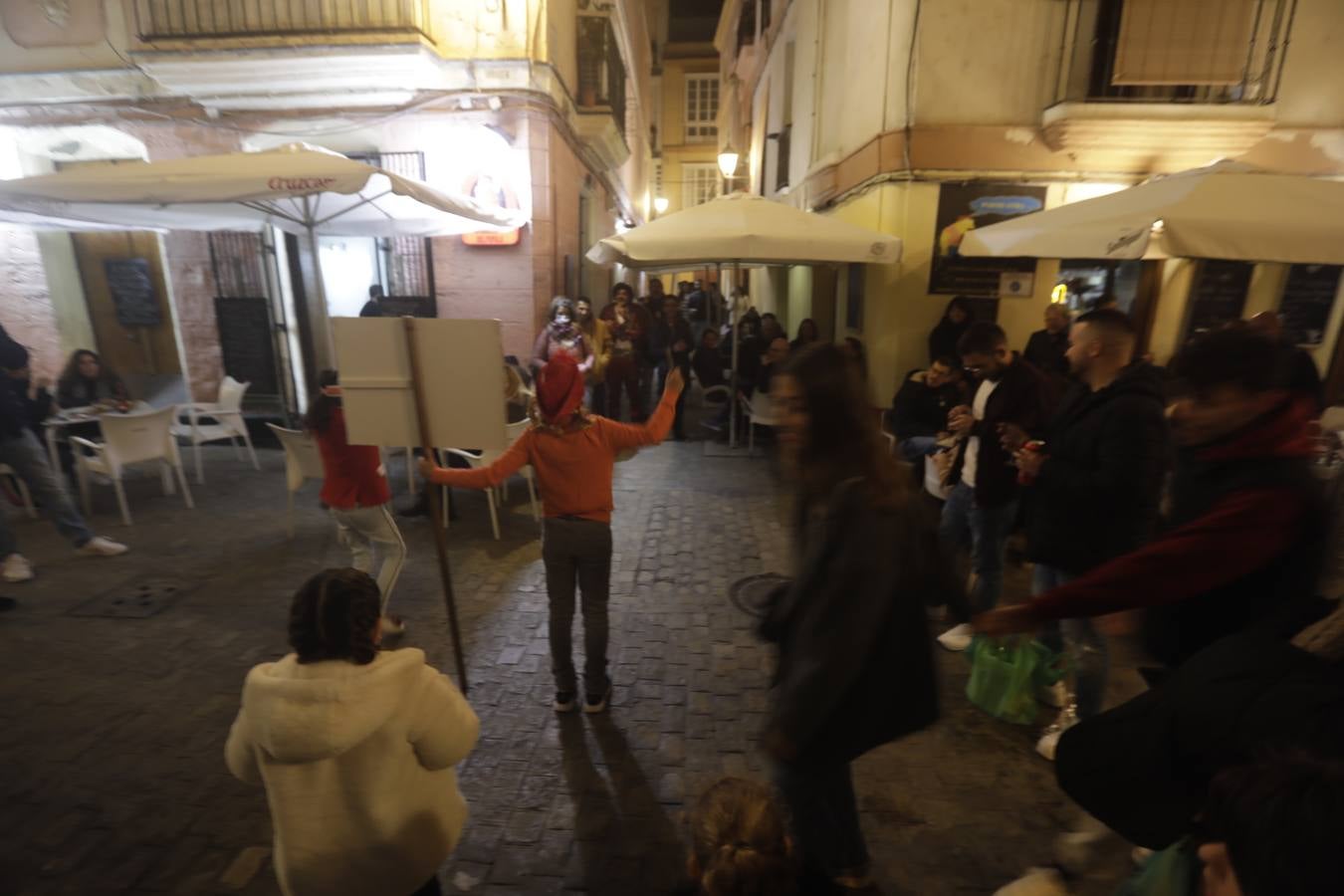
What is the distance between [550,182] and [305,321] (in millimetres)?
4010

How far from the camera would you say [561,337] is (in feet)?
25.8

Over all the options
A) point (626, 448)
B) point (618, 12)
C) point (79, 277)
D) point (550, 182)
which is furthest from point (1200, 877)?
point (618, 12)

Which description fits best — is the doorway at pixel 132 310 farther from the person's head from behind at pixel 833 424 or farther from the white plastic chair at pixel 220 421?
the person's head from behind at pixel 833 424

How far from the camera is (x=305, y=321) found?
9.18 metres

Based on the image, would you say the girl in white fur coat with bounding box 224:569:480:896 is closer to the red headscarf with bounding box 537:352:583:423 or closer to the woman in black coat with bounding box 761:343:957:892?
the woman in black coat with bounding box 761:343:957:892

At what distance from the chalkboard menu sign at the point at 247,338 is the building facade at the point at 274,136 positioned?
20 millimetres

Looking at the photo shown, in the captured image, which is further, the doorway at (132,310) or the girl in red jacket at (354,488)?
the doorway at (132,310)

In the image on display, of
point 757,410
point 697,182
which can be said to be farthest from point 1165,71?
point 697,182

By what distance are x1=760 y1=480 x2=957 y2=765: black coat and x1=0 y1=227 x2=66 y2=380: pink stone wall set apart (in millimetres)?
12016

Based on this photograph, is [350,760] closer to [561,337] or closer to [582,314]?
[561,337]

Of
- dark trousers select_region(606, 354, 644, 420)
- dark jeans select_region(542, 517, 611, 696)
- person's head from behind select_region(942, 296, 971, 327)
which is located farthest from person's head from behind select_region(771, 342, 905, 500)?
dark trousers select_region(606, 354, 644, 420)

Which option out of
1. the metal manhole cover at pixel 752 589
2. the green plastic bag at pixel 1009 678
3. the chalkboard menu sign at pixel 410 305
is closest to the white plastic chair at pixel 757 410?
the metal manhole cover at pixel 752 589

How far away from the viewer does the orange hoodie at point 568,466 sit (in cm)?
302

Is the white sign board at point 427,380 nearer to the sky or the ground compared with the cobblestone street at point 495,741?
nearer to the sky
